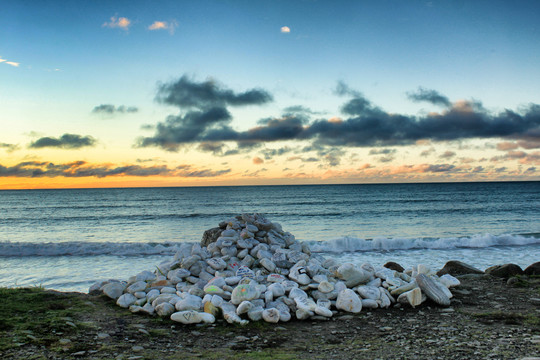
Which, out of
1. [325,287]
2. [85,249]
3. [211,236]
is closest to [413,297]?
[325,287]

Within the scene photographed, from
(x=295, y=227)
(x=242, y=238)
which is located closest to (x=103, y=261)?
(x=242, y=238)

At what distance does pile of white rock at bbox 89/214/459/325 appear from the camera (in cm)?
552

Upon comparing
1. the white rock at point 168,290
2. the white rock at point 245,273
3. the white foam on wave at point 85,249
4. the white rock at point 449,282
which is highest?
the white rock at point 245,273

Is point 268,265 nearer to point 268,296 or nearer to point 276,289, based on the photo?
point 276,289

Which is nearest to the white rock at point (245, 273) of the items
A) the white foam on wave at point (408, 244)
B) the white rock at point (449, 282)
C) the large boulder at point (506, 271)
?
the white rock at point (449, 282)

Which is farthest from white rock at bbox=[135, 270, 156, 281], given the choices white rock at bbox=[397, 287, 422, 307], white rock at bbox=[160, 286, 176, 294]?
white rock at bbox=[397, 287, 422, 307]

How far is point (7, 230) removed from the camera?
2534cm

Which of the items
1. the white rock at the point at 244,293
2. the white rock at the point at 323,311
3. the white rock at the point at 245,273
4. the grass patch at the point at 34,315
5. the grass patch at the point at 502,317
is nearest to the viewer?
the grass patch at the point at 34,315

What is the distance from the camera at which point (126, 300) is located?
6109 mm

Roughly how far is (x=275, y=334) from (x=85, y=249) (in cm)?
1282

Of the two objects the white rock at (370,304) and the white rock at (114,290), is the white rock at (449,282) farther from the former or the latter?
the white rock at (114,290)

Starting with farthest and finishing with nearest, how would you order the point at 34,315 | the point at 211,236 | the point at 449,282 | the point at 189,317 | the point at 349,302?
the point at 211,236 < the point at 449,282 < the point at 349,302 < the point at 34,315 < the point at 189,317

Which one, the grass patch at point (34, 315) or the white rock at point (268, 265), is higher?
the white rock at point (268, 265)

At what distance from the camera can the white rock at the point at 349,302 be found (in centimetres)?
578
